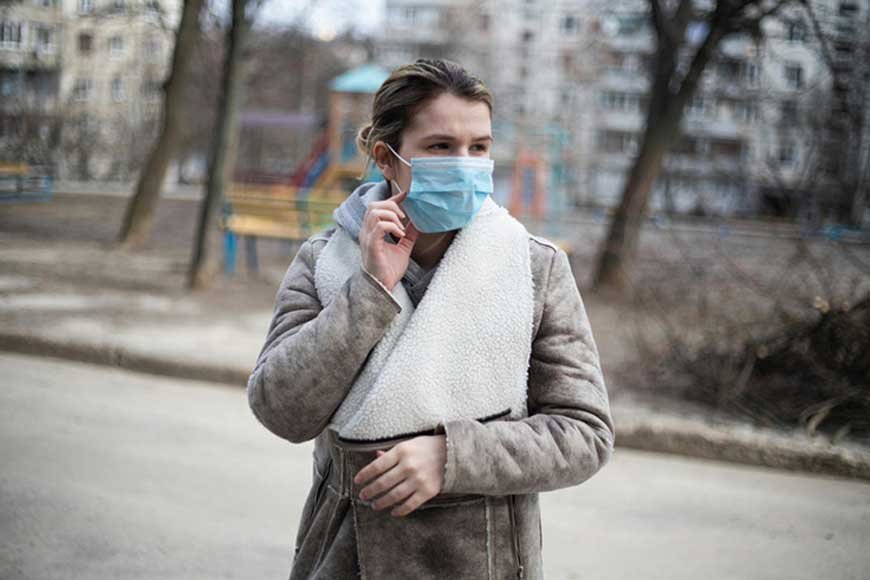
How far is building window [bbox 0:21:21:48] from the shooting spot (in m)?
20.4

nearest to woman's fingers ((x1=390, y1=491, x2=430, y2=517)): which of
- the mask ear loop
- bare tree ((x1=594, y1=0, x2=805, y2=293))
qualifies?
the mask ear loop

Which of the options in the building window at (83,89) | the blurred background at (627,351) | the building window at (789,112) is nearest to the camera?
the blurred background at (627,351)

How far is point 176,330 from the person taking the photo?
817 centimetres

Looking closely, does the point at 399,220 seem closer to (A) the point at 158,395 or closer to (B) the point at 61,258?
(A) the point at 158,395

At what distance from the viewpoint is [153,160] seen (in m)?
15.8

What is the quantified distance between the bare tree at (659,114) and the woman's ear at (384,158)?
9326 mm

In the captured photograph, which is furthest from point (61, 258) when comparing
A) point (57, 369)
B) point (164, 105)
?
point (57, 369)

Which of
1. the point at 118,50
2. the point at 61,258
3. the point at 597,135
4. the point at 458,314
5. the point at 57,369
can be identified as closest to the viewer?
the point at 458,314

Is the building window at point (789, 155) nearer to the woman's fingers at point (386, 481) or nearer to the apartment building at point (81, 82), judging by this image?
Answer: the woman's fingers at point (386, 481)

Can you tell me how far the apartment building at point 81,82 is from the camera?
1761 cm

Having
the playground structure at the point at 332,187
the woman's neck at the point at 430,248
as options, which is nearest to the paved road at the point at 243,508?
the woman's neck at the point at 430,248

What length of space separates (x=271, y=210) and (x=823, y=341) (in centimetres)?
890

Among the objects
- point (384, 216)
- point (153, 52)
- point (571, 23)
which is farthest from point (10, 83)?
point (384, 216)

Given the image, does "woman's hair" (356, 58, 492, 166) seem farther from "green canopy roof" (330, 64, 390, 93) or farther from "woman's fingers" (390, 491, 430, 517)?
"green canopy roof" (330, 64, 390, 93)
